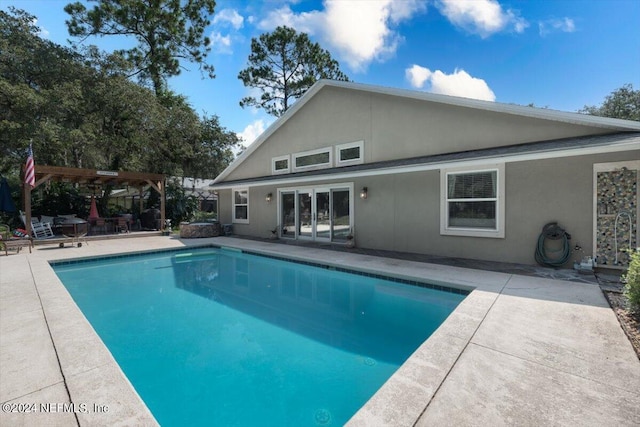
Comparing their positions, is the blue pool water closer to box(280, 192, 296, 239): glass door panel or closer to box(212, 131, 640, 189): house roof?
box(212, 131, 640, 189): house roof

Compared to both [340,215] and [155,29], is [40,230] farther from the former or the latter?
[155,29]

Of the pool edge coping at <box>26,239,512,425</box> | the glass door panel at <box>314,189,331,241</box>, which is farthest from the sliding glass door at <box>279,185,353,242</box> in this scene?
the pool edge coping at <box>26,239,512,425</box>

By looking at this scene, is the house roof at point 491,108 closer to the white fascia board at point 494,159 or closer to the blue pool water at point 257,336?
the white fascia board at point 494,159

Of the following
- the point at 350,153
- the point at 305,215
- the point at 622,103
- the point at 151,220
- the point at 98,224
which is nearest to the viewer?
the point at 350,153

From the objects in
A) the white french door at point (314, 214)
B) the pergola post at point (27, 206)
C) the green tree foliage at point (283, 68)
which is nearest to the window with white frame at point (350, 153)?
the white french door at point (314, 214)

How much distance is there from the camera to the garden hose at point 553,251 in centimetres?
736

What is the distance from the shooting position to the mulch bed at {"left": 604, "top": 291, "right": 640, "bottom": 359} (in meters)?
3.73

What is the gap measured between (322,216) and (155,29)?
21234 mm

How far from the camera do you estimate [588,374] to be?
3033 millimetres

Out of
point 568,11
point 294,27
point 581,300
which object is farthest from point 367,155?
point 294,27

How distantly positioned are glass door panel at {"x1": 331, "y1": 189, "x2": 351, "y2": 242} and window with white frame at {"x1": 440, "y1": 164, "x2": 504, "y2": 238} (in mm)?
3610

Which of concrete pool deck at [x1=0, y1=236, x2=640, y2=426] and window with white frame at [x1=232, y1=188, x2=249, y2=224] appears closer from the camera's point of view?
concrete pool deck at [x1=0, y1=236, x2=640, y2=426]

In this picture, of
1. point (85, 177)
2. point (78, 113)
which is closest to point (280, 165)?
point (85, 177)

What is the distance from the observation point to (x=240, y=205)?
54.0ft
